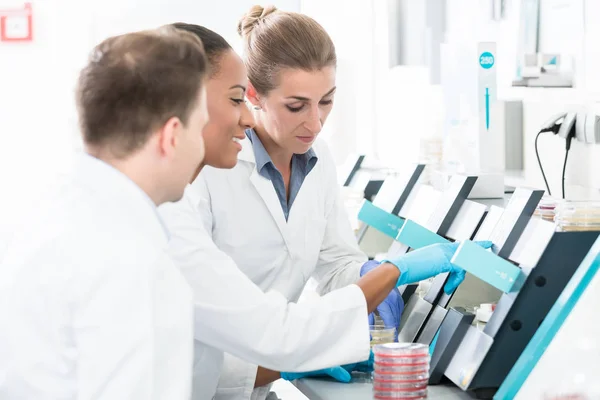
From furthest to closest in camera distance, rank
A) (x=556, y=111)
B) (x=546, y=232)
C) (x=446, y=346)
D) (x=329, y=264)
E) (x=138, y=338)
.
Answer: (x=556, y=111)
(x=329, y=264)
(x=446, y=346)
(x=546, y=232)
(x=138, y=338)

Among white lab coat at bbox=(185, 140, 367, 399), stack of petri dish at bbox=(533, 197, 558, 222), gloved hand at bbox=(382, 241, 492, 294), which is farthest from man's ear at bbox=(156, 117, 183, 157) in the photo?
stack of petri dish at bbox=(533, 197, 558, 222)

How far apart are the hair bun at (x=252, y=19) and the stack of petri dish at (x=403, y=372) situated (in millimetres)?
882

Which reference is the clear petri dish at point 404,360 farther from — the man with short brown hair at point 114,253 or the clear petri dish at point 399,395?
the man with short brown hair at point 114,253

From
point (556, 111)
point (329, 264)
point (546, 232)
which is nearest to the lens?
point (546, 232)

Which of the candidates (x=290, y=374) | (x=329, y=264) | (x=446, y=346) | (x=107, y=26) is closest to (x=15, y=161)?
(x=107, y=26)

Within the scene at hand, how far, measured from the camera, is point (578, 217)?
1.44 m

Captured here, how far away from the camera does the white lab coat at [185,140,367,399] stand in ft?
6.14

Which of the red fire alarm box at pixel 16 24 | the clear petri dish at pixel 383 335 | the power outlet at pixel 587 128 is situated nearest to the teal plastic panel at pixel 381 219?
the clear petri dish at pixel 383 335

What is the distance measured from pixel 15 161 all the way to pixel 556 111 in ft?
Result: 9.11

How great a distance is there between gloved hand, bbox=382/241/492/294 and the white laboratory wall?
9.58 feet

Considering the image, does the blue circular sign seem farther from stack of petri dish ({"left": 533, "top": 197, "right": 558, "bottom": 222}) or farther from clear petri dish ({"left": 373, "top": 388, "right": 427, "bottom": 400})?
clear petri dish ({"left": 373, "top": 388, "right": 427, "bottom": 400})

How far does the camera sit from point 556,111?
2.57 meters

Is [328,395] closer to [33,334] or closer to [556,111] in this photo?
[33,334]

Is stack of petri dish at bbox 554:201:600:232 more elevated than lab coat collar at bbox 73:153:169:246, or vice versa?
lab coat collar at bbox 73:153:169:246
